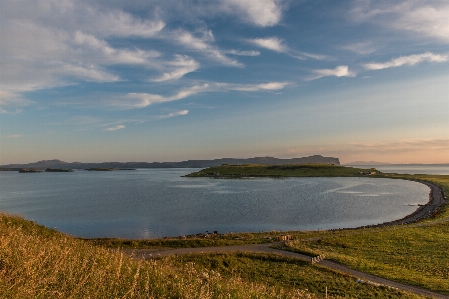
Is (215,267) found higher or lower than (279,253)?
higher

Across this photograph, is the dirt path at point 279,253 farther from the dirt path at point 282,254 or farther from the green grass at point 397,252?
the green grass at point 397,252

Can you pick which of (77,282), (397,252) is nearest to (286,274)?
(397,252)

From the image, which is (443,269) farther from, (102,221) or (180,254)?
(102,221)

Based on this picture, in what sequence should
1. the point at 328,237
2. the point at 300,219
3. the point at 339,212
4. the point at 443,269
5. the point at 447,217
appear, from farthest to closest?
1. the point at 339,212
2. the point at 300,219
3. the point at 447,217
4. the point at 328,237
5. the point at 443,269

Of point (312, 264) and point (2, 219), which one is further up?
point (2, 219)

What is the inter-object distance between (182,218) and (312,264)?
131 feet

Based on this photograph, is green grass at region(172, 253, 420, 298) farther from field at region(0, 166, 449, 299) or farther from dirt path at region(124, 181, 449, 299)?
dirt path at region(124, 181, 449, 299)

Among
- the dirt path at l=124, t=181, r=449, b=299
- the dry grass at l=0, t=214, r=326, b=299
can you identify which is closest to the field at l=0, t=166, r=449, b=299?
the dry grass at l=0, t=214, r=326, b=299

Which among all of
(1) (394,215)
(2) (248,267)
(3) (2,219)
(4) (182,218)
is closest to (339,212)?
(1) (394,215)

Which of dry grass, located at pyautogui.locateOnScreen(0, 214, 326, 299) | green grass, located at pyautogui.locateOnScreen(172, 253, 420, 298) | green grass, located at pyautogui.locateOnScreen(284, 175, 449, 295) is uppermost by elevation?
dry grass, located at pyautogui.locateOnScreen(0, 214, 326, 299)

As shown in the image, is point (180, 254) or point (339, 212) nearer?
point (180, 254)

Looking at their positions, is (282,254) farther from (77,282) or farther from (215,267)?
(77,282)

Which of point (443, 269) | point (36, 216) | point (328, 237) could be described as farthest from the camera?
point (36, 216)

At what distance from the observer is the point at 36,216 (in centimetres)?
6794
